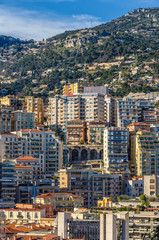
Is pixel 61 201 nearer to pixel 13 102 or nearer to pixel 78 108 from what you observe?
pixel 78 108

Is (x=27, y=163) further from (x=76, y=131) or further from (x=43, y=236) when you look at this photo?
(x=43, y=236)

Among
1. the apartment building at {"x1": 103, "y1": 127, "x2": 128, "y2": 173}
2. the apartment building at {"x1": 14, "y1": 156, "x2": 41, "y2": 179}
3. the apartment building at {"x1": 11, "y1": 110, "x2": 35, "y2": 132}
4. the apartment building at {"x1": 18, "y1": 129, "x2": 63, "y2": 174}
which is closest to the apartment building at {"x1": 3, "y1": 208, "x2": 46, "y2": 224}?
the apartment building at {"x1": 14, "y1": 156, "x2": 41, "y2": 179}

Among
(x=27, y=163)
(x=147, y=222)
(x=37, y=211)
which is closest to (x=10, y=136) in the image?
(x=27, y=163)

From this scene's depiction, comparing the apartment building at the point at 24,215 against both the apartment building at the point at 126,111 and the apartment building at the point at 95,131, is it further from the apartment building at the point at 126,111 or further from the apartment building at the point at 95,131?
the apartment building at the point at 126,111

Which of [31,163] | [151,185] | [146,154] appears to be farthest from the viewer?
[146,154]

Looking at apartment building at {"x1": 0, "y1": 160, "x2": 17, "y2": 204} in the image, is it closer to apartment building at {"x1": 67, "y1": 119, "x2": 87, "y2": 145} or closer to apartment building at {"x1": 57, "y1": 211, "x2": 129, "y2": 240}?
apartment building at {"x1": 57, "y1": 211, "x2": 129, "y2": 240}

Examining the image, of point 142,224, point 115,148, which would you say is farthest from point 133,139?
point 142,224
